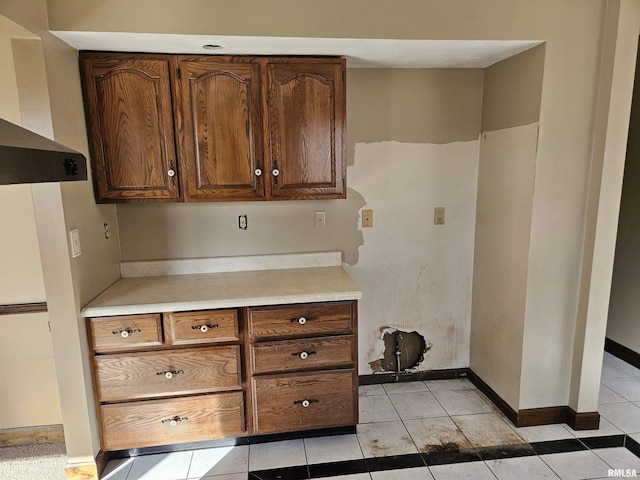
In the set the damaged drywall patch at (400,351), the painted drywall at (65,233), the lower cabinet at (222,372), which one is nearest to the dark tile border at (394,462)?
the lower cabinet at (222,372)

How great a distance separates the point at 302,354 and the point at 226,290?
526 millimetres

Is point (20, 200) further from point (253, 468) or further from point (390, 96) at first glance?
point (390, 96)

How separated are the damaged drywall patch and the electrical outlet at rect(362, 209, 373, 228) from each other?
75cm

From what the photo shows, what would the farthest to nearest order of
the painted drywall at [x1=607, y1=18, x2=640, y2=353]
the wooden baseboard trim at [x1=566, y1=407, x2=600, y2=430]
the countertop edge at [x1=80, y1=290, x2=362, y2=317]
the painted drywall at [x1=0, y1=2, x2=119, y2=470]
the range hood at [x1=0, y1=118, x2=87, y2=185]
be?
the painted drywall at [x1=607, y1=18, x2=640, y2=353] → the wooden baseboard trim at [x1=566, y1=407, x2=600, y2=430] → the countertop edge at [x1=80, y1=290, x2=362, y2=317] → the painted drywall at [x1=0, y1=2, x2=119, y2=470] → the range hood at [x1=0, y1=118, x2=87, y2=185]

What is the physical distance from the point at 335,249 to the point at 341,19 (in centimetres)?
133

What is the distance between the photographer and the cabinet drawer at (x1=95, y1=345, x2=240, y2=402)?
196 centimetres

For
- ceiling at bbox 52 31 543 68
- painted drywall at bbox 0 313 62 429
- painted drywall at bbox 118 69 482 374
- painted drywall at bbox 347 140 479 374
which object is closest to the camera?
ceiling at bbox 52 31 543 68

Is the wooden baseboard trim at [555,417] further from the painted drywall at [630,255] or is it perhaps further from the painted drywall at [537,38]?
the painted drywall at [630,255]

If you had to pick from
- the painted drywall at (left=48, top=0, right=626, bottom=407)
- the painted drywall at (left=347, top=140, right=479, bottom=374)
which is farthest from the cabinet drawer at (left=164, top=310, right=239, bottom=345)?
the painted drywall at (left=48, top=0, right=626, bottom=407)

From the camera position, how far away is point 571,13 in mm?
1952

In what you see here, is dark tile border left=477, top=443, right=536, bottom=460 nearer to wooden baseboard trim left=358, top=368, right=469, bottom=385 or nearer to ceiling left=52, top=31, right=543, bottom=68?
wooden baseboard trim left=358, top=368, right=469, bottom=385

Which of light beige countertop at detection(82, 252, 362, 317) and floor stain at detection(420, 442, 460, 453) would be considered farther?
floor stain at detection(420, 442, 460, 453)

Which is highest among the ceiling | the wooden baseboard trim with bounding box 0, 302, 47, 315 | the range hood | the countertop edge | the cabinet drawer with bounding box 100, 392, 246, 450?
the ceiling

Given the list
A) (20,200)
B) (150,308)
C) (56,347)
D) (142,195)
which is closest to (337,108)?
(142,195)
